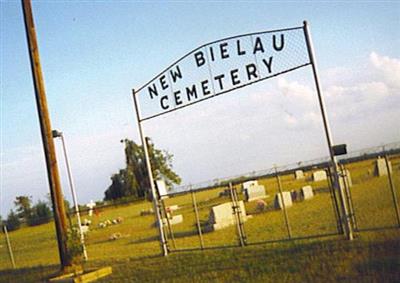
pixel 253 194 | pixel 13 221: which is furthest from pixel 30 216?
pixel 253 194

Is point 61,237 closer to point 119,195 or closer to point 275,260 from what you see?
point 275,260

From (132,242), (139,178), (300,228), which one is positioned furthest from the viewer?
(139,178)

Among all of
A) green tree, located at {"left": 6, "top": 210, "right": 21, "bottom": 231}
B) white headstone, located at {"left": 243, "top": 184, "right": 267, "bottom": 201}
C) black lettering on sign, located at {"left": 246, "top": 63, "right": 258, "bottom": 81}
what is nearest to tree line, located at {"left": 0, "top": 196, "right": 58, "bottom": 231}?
green tree, located at {"left": 6, "top": 210, "right": 21, "bottom": 231}

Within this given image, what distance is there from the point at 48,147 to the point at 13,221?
115 ft

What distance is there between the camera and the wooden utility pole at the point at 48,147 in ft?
49.5

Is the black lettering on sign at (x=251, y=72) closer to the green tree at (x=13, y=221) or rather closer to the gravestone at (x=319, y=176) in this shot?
the gravestone at (x=319, y=176)

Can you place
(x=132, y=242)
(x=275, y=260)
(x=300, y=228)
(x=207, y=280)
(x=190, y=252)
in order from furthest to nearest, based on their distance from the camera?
(x=132, y=242) < (x=300, y=228) < (x=190, y=252) < (x=275, y=260) < (x=207, y=280)

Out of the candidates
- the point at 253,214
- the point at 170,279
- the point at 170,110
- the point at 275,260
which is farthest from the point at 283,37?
the point at 253,214

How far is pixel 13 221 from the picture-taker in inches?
1854

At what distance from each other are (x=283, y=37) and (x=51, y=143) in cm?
762

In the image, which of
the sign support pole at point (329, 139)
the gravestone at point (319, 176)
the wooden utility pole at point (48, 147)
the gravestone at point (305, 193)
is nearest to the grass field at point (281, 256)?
the sign support pole at point (329, 139)

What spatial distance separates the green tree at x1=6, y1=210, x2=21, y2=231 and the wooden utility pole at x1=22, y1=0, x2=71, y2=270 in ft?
111

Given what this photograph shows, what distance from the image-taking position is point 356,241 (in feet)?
36.2

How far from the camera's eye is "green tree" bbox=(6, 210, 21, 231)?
46.6 m
